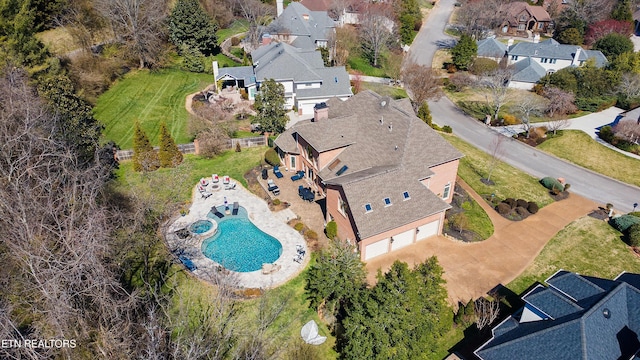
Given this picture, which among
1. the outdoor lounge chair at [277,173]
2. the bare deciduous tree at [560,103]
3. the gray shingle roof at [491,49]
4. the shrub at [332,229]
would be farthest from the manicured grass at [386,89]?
the shrub at [332,229]

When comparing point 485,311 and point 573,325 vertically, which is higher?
point 573,325

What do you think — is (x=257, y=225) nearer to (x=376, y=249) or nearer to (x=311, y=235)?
(x=311, y=235)

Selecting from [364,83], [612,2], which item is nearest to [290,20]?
[364,83]

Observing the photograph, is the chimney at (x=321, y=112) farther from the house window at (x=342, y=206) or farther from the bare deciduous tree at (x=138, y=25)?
the bare deciduous tree at (x=138, y=25)

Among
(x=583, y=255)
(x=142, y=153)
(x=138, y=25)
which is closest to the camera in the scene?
(x=583, y=255)

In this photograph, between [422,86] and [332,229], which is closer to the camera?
[332,229]

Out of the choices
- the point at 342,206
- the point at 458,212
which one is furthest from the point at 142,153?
the point at 458,212

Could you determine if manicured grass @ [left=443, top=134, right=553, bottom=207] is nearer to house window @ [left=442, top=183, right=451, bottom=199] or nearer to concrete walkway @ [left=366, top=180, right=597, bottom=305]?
concrete walkway @ [left=366, top=180, right=597, bottom=305]

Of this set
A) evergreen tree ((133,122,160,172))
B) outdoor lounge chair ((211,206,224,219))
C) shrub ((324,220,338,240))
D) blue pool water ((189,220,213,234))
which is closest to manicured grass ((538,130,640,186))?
shrub ((324,220,338,240))
